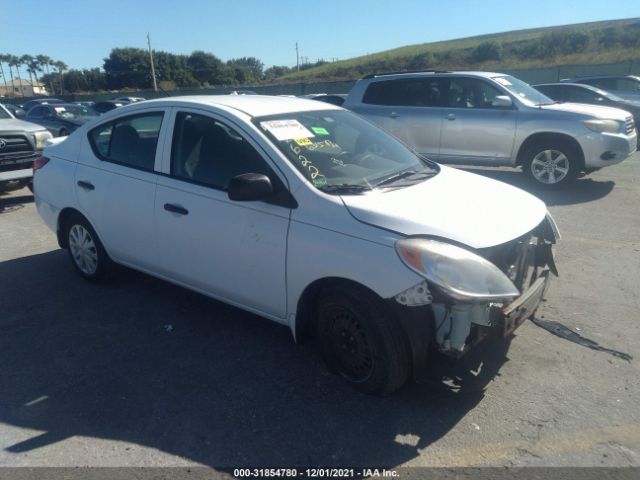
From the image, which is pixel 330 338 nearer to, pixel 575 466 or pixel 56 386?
pixel 575 466

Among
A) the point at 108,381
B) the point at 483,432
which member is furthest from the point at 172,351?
the point at 483,432

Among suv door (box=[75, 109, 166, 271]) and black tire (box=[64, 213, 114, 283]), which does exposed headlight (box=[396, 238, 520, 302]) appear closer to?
suv door (box=[75, 109, 166, 271])

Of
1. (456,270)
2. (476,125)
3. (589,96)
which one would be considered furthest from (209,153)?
(589,96)

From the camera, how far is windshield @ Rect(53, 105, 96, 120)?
1627 cm

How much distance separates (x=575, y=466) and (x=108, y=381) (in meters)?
2.80

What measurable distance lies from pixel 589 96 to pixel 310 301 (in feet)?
41.7

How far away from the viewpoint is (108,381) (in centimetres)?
342

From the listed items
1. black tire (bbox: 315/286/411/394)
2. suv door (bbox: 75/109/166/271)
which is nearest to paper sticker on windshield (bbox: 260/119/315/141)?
suv door (bbox: 75/109/166/271)

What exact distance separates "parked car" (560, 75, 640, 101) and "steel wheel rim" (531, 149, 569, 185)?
7.78m

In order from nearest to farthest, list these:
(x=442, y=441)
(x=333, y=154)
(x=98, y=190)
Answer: (x=442, y=441) < (x=333, y=154) < (x=98, y=190)

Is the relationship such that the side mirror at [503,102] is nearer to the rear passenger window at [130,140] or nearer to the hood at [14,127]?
the rear passenger window at [130,140]

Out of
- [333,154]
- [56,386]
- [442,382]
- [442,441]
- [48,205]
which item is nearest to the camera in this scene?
[442,441]

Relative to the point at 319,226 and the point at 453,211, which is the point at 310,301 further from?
the point at 453,211

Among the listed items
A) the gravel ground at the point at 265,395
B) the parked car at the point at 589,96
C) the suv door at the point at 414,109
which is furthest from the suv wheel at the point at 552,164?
the parked car at the point at 589,96
